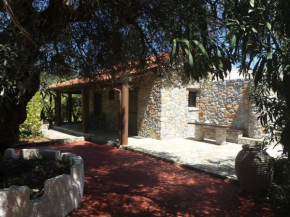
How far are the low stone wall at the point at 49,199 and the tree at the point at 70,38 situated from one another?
3.87 ft

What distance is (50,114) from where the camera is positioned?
2.91 metres

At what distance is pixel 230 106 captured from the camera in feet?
35.2

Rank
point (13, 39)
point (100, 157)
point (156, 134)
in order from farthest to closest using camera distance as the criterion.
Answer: point (156, 134)
point (100, 157)
point (13, 39)

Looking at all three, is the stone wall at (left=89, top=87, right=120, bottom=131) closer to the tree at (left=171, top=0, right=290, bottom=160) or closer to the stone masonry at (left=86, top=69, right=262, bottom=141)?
the stone masonry at (left=86, top=69, right=262, bottom=141)

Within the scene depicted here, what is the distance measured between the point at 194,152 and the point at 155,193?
3.85 m

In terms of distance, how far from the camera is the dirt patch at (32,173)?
3.98m

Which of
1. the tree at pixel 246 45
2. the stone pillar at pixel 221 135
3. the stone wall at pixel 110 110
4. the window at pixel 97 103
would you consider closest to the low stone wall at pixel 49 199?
the tree at pixel 246 45

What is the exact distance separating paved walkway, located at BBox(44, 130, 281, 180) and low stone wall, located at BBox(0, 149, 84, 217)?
338 centimetres

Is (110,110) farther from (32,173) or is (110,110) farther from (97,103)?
(32,173)

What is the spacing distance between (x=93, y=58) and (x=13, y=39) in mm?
2178

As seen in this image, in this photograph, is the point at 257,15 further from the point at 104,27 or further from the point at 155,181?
the point at 155,181

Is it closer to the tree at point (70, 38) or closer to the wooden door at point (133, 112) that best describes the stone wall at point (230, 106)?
the wooden door at point (133, 112)

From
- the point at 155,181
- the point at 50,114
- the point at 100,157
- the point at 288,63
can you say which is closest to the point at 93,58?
the point at 50,114

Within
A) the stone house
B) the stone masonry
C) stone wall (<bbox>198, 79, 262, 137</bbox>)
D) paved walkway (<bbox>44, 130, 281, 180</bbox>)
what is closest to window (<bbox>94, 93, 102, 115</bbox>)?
the stone house
